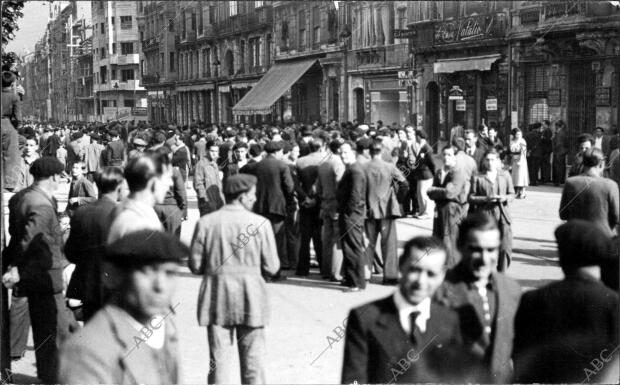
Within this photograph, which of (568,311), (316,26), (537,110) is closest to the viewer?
(568,311)

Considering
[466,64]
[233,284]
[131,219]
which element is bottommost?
[233,284]

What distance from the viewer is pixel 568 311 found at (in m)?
3.40

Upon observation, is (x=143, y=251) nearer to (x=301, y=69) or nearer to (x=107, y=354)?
(x=107, y=354)

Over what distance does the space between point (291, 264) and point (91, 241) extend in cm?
493

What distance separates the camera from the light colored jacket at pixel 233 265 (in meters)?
5.19

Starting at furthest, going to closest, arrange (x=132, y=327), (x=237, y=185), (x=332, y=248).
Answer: (x=332, y=248), (x=237, y=185), (x=132, y=327)

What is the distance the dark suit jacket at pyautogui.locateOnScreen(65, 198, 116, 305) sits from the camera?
5.36 metres

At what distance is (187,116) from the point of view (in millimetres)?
28062

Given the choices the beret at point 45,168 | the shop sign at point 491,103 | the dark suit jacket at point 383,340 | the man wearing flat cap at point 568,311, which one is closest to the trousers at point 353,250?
the beret at point 45,168

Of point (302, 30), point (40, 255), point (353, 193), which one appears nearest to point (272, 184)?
point (353, 193)

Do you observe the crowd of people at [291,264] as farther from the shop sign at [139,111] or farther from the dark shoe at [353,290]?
the shop sign at [139,111]

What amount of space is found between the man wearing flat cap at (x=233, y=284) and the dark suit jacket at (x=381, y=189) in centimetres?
362

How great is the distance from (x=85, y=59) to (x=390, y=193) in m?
6.83

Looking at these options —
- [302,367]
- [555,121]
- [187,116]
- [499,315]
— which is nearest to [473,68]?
[555,121]
